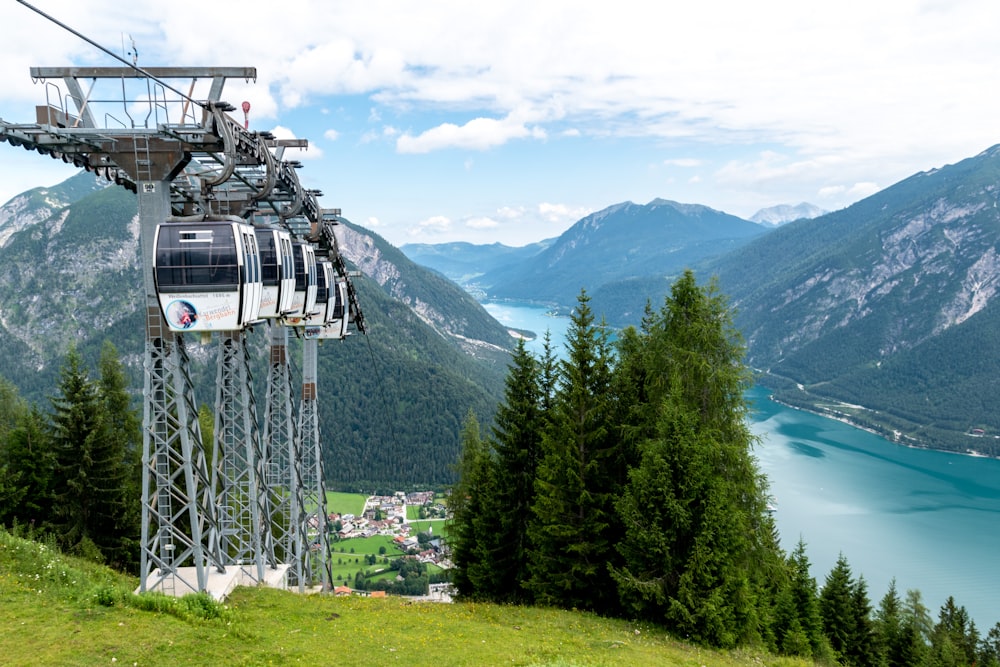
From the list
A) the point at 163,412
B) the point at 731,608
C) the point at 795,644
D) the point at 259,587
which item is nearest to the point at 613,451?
the point at 731,608

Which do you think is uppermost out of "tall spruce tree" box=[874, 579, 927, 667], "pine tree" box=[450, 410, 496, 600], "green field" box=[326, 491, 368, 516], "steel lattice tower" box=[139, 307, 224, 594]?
"steel lattice tower" box=[139, 307, 224, 594]

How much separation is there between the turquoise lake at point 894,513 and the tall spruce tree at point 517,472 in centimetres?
2714

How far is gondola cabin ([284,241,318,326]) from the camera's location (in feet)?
56.0

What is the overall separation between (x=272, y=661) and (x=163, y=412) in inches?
223

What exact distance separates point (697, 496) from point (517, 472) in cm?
692

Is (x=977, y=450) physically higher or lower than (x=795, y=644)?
lower

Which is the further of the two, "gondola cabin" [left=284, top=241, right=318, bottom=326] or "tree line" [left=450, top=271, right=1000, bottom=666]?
"gondola cabin" [left=284, top=241, right=318, bottom=326]

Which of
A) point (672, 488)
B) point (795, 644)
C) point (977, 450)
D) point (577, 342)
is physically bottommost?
point (977, 450)

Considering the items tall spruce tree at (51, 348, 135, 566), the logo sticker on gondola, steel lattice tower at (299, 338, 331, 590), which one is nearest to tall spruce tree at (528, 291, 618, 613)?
steel lattice tower at (299, 338, 331, 590)

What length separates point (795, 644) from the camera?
65.3ft

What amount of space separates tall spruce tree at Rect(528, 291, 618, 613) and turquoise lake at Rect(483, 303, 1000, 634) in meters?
27.6

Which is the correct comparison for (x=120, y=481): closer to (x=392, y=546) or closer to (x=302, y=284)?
(x=302, y=284)

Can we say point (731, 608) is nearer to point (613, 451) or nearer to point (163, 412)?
point (613, 451)

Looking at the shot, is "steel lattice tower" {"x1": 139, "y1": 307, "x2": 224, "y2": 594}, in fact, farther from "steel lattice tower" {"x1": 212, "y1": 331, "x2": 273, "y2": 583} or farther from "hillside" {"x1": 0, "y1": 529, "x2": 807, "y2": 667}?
"steel lattice tower" {"x1": 212, "y1": 331, "x2": 273, "y2": 583}
